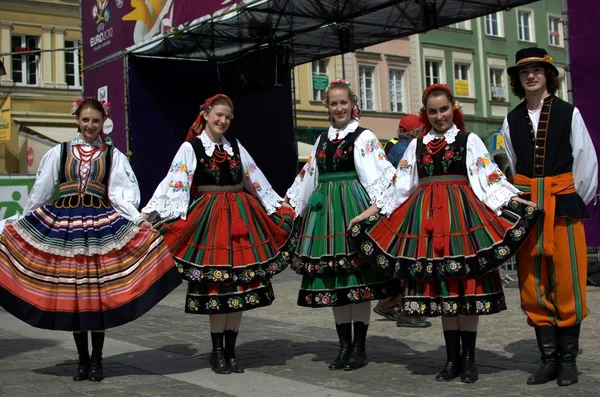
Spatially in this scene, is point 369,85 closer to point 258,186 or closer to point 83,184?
point 258,186

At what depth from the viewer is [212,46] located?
13.6 m

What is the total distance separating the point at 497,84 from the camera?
35.3m

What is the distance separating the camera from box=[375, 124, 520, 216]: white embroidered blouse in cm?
494

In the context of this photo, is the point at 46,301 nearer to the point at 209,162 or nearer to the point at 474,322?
the point at 209,162

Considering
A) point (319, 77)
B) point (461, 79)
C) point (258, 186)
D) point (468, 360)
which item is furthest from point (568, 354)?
point (461, 79)

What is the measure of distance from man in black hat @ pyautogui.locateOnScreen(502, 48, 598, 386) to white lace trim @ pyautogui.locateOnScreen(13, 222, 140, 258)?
2518 mm

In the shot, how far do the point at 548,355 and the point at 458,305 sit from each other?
1.94 ft

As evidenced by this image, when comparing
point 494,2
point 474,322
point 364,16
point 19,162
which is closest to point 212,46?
point 364,16

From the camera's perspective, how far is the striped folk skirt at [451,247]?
4824 mm

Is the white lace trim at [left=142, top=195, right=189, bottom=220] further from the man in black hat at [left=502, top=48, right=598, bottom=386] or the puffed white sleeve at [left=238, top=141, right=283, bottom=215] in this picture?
the man in black hat at [left=502, top=48, right=598, bottom=386]

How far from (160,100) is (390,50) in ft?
62.8

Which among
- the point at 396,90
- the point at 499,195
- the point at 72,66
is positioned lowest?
the point at 499,195

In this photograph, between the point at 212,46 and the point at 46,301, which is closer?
the point at 46,301

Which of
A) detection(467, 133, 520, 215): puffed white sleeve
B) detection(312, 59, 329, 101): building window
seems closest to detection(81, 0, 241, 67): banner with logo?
detection(467, 133, 520, 215): puffed white sleeve
